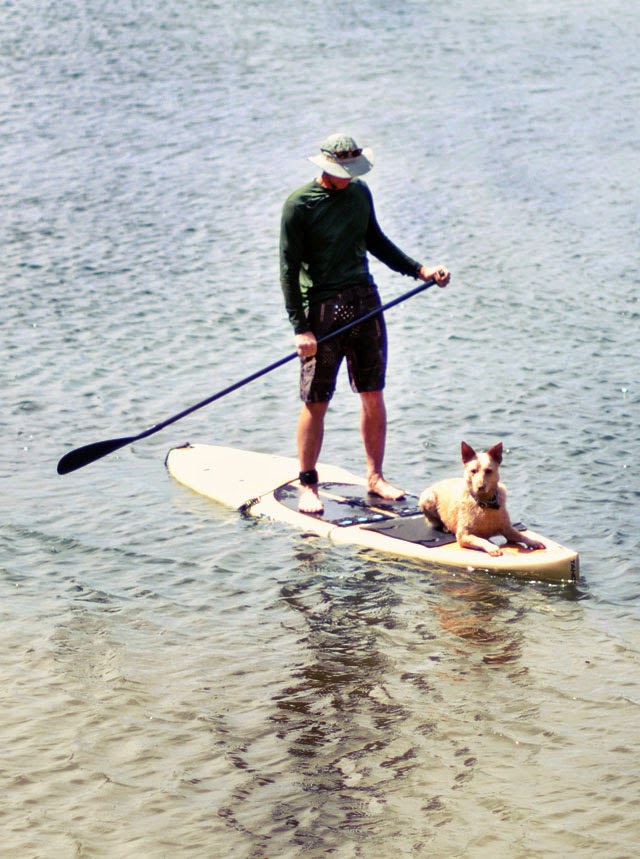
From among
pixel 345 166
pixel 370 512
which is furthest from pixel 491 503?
pixel 345 166

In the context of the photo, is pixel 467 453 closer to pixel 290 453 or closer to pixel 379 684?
pixel 379 684

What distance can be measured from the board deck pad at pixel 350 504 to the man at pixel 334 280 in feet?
0.30

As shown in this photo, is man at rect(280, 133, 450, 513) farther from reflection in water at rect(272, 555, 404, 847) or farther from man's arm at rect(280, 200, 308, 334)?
reflection in water at rect(272, 555, 404, 847)

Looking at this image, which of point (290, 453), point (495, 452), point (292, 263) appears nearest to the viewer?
point (495, 452)

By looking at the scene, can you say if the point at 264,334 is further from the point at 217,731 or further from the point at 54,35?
the point at 54,35

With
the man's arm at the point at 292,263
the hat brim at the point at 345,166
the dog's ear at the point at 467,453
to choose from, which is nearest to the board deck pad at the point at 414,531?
the dog's ear at the point at 467,453

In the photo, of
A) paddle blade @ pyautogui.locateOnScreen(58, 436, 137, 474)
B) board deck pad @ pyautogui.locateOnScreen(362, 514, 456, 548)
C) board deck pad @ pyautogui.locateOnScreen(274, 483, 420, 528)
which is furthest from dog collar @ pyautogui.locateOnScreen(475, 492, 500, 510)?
paddle blade @ pyautogui.locateOnScreen(58, 436, 137, 474)

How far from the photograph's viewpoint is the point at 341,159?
697cm

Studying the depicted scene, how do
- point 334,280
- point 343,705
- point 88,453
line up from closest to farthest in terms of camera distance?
point 343,705
point 334,280
point 88,453

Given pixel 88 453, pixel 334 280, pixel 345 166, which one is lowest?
pixel 88 453

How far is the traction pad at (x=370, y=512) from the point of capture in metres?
7.09

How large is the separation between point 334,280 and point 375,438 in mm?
950

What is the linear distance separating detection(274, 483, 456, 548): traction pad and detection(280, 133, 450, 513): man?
11cm

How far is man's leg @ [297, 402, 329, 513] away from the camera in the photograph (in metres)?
7.41
